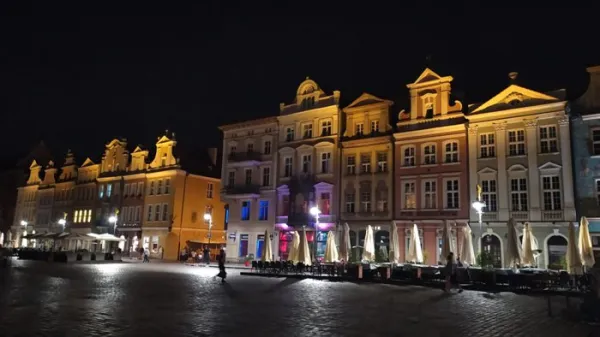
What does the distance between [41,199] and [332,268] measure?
214 ft

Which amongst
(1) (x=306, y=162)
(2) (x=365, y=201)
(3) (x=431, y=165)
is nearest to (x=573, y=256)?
(3) (x=431, y=165)

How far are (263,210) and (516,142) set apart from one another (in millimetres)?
24753

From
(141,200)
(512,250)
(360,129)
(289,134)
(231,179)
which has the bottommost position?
(512,250)

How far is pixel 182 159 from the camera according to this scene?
59.9 m

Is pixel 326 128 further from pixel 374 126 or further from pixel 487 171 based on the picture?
pixel 487 171

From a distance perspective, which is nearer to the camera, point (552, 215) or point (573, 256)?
point (573, 256)

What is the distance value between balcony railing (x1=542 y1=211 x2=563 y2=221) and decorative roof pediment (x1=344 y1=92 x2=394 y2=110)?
605 inches

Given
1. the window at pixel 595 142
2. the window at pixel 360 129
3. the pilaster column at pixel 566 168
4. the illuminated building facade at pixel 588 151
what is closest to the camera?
the illuminated building facade at pixel 588 151

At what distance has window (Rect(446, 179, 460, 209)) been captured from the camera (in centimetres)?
3841

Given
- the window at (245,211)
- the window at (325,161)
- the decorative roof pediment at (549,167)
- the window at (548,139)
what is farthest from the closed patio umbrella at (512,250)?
the window at (245,211)

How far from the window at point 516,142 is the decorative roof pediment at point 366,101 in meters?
10.5

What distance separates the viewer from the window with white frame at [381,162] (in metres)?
42.9

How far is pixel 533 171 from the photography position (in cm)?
3538

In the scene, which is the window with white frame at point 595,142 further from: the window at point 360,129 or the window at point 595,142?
the window at point 360,129
